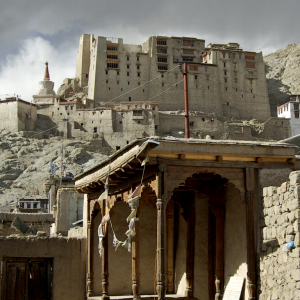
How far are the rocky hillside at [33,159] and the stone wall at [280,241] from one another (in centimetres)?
4323

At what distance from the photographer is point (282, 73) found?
93.6 meters

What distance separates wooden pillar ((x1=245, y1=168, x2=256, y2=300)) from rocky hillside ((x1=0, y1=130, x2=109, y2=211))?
4275 centimetres

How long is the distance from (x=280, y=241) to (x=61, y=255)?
6490 mm

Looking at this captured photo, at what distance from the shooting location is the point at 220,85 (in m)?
77.7

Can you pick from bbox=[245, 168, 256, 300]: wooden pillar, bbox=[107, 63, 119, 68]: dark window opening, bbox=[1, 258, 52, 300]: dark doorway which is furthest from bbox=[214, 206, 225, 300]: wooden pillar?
bbox=[107, 63, 119, 68]: dark window opening

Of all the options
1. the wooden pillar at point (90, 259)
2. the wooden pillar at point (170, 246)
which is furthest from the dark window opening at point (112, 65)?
the wooden pillar at point (170, 246)

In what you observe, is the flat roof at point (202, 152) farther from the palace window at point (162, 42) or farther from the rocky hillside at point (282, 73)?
the rocky hillside at point (282, 73)

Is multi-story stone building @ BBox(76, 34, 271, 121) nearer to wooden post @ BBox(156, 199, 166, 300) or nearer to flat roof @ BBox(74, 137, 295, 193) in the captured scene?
flat roof @ BBox(74, 137, 295, 193)

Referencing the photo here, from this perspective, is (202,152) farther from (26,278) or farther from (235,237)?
(26,278)

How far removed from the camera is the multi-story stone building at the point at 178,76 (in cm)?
7450

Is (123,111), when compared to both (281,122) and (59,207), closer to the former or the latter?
(281,122)

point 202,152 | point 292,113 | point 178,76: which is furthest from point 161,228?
point 292,113

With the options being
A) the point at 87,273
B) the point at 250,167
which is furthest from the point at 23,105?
the point at 250,167

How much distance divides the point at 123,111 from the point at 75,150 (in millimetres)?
9891
